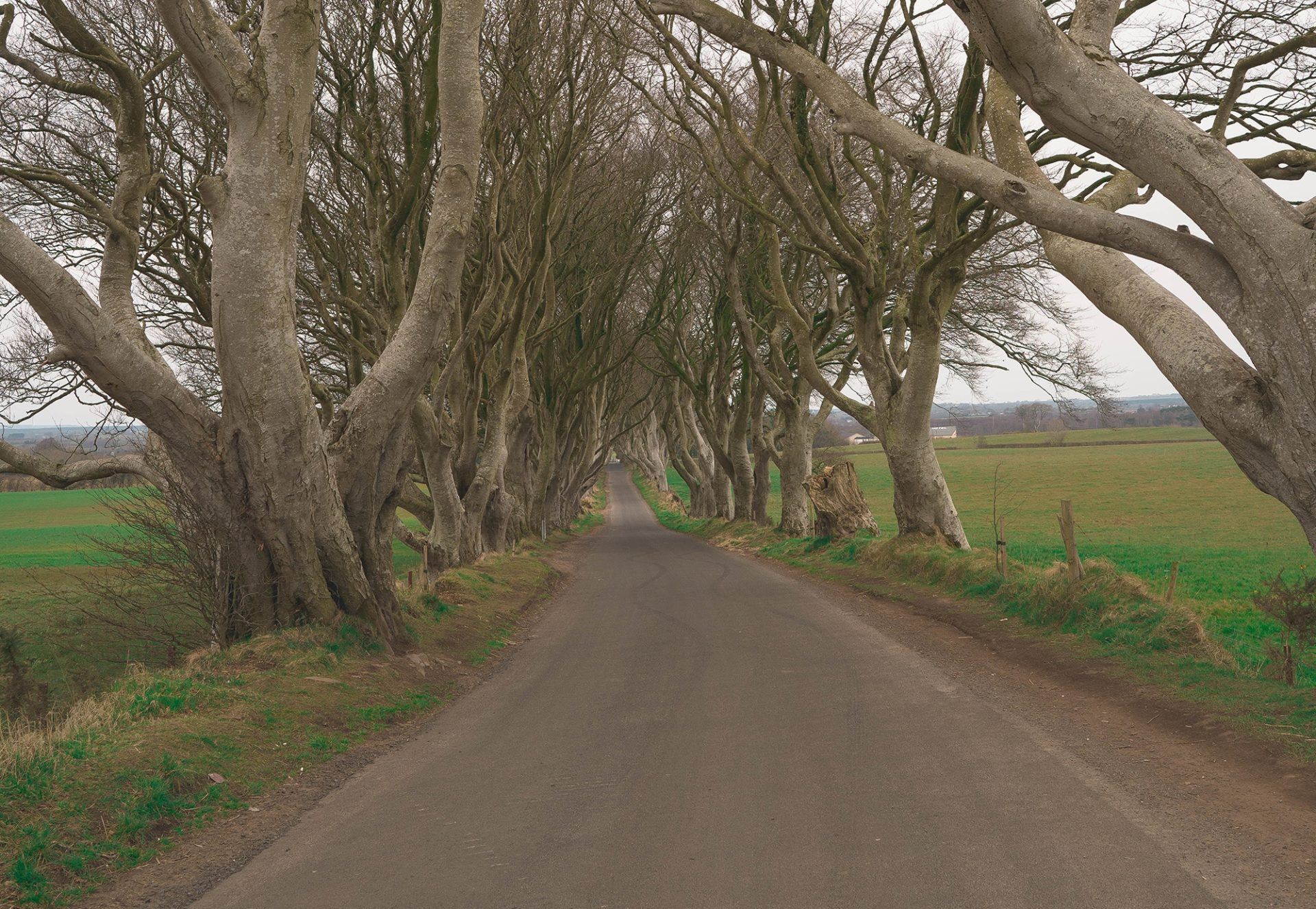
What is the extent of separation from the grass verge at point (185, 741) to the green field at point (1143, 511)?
873 centimetres

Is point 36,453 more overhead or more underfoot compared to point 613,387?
more underfoot

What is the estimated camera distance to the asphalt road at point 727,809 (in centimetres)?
406

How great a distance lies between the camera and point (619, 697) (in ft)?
Answer: 26.5

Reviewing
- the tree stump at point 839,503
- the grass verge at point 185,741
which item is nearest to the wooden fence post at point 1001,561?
the grass verge at point 185,741

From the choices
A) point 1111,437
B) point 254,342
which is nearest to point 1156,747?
point 254,342

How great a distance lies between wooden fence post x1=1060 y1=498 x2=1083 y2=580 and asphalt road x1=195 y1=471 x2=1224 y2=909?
237 cm

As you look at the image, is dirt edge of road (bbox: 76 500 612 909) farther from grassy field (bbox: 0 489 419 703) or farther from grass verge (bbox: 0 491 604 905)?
grassy field (bbox: 0 489 419 703)

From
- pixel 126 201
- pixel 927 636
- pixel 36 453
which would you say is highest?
pixel 126 201

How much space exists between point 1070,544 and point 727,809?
683 centimetres

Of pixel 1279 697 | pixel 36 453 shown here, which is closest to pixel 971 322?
pixel 1279 697

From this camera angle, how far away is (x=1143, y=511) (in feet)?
131

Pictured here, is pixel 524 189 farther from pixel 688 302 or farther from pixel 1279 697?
pixel 1279 697

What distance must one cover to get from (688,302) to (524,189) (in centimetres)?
1361

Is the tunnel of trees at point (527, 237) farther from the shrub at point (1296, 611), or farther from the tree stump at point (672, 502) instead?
the tree stump at point (672, 502)
